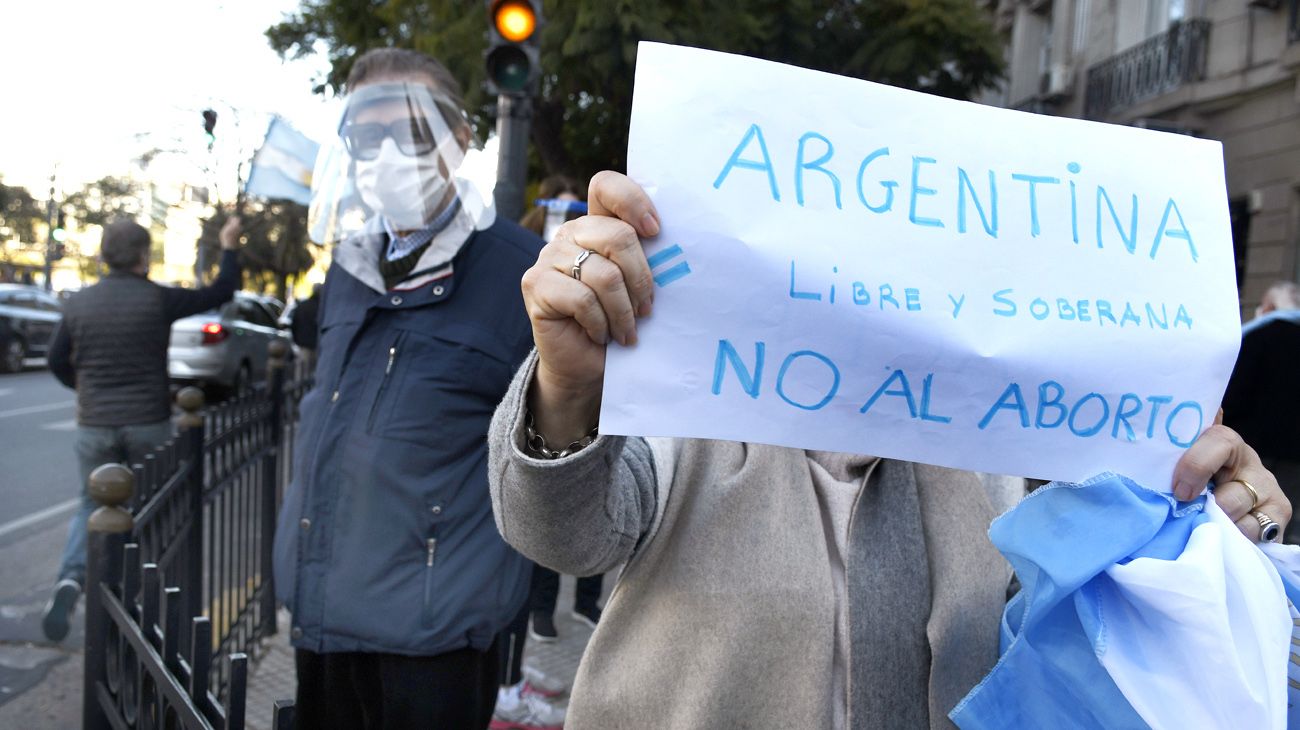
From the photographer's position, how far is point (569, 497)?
1.17 meters

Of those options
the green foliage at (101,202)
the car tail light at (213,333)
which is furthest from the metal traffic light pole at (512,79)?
the green foliage at (101,202)

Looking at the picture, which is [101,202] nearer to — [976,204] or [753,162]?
[753,162]

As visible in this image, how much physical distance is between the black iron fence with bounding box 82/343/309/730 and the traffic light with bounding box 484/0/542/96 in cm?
188

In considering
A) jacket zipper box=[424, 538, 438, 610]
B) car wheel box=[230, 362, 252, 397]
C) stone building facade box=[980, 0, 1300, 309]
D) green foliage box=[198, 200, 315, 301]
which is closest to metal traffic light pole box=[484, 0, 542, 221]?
jacket zipper box=[424, 538, 438, 610]

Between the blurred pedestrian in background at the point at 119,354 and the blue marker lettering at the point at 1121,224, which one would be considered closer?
the blue marker lettering at the point at 1121,224

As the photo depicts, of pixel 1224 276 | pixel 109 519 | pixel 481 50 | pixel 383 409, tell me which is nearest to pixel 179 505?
pixel 109 519

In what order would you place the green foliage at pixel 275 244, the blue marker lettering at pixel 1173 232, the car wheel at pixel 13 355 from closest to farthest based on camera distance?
the blue marker lettering at pixel 1173 232, the car wheel at pixel 13 355, the green foliage at pixel 275 244

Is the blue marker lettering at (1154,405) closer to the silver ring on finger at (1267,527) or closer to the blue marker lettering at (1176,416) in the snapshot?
the blue marker lettering at (1176,416)

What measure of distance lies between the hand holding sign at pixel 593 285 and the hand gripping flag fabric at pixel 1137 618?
22.0 inches

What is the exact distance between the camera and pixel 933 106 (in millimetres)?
1224

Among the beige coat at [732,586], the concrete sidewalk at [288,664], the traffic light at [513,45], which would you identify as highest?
the traffic light at [513,45]

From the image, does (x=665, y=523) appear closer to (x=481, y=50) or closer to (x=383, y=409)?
(x=383, y=409)

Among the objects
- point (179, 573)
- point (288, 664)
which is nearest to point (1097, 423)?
point (179, 573)

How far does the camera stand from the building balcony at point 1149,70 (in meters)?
10.8
